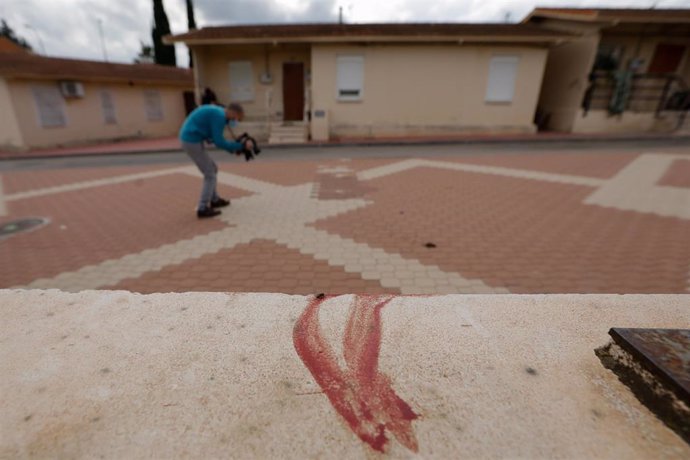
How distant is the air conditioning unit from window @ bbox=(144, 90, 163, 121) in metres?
3.13

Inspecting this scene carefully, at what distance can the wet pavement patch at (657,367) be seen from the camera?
907 millimetres

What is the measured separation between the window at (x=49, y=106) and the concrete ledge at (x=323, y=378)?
1800 cm

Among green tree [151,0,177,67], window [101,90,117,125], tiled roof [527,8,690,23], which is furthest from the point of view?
green tree [151,0,177,67]

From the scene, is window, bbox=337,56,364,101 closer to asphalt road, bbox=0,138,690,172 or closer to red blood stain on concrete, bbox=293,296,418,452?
asphalt road, bbox=0,138,690,172

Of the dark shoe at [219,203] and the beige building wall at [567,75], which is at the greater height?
the beige building wall at [567,75]

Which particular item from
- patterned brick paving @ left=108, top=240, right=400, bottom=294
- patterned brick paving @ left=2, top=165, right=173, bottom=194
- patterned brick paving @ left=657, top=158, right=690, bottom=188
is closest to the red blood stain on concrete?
patterned brick paving @ left=108, top=240, right=400, bottom=294

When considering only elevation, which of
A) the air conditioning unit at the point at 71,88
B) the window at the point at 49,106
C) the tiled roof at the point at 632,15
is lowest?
the window at the point at 49,106

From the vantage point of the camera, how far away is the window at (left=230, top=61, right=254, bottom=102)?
48.5 ft

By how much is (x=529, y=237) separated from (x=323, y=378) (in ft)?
12.4

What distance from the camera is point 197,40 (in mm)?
13023

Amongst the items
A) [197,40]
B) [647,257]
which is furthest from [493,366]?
[197,40]

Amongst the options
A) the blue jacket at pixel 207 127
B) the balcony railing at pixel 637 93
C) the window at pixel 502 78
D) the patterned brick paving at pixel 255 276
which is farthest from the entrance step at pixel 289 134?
the balcony railing at pixel 637 93

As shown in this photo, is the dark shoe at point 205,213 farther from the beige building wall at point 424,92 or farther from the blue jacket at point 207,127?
the beige building wall at point 424,92

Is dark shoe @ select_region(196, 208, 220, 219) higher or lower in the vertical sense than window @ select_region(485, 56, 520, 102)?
lower
